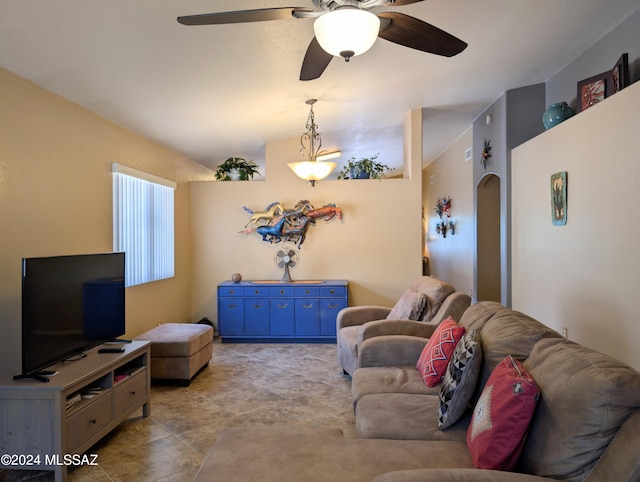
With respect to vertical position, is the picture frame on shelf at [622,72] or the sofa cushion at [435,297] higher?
the picture frame on shelf at [622,72]

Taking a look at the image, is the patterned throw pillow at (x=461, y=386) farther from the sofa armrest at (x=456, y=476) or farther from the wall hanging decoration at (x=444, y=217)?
the wall hanging decoration at (x=444, y=217)

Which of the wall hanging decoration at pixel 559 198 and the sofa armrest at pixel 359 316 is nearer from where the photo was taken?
the wall hanging decoration at pixel 559 198

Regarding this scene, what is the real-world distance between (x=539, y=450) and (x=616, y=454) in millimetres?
282

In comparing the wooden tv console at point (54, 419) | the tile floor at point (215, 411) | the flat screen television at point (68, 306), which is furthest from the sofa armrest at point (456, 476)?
the flat screen television at point (68, 306)

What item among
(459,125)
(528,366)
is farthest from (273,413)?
(459,125)

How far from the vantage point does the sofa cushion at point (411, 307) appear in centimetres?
341

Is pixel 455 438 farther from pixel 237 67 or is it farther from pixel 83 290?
pixel 237 67

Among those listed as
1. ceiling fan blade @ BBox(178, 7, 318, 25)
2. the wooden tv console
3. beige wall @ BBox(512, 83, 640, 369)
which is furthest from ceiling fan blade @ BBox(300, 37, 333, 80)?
the wooden tv console

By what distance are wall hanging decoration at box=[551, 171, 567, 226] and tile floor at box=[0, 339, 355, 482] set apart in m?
2.41

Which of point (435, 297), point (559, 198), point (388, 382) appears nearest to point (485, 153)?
point (559, 198)

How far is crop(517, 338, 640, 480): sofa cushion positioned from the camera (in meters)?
1.15

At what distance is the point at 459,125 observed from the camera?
6148mm

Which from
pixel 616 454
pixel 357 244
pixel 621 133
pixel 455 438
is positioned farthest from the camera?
pixel 357 244

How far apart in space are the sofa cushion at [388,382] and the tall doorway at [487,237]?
133 inches
